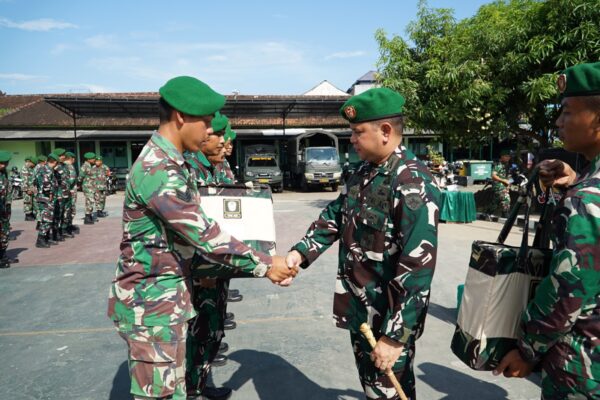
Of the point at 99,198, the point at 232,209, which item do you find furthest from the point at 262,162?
the point at 232,209

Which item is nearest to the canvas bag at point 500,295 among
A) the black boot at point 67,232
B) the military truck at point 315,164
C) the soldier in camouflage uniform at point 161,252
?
the soldier in camouflage uniform at point 161,252

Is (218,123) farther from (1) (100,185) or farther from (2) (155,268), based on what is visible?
(1) (100,185)

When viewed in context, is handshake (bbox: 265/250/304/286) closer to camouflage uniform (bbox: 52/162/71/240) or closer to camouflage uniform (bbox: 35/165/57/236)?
camouflage uniform (bbox: 35/165/57/236)

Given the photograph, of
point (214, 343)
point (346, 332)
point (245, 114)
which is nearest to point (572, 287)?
point (214, 343)

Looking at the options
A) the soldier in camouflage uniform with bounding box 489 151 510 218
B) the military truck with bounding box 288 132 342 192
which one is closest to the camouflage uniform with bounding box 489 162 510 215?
the soldier in camouflage uniform with bounding box 489 151 510 218

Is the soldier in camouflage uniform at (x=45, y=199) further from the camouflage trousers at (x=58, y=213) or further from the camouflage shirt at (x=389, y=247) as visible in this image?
the camouflage shirt at (x=389, y=247)

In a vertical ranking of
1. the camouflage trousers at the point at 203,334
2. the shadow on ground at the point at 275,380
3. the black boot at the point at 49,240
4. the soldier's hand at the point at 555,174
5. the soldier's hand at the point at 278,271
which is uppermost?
the soldier's hand at the point at 555,174

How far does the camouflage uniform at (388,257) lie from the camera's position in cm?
192

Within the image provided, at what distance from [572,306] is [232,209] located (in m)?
1.79

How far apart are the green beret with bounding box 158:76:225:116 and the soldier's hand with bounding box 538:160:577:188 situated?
60.9 inches

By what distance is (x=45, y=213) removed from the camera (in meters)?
9.10

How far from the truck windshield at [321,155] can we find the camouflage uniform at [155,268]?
19409 millimetres

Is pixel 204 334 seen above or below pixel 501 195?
below

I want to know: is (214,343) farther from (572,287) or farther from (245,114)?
(245,114)
